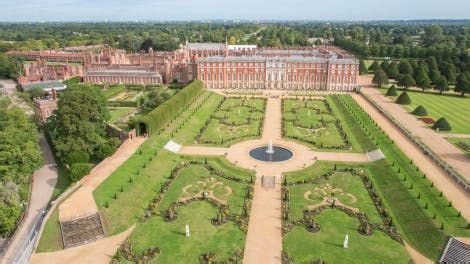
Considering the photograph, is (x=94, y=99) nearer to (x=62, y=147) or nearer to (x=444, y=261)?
(x=62, y=147)

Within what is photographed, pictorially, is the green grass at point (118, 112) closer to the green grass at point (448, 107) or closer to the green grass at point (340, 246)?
the green grass at point (340, 246)

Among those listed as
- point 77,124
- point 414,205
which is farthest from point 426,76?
point 77,124

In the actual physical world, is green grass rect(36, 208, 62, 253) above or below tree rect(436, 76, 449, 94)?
below

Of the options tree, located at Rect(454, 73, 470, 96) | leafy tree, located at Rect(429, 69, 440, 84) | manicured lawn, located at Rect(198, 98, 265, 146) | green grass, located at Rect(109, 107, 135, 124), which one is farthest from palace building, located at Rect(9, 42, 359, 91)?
green grass, located at Rect(109, 107, 135, 124)

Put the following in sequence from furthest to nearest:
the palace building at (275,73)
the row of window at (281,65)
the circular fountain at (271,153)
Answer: the palace building at (275,73) < the row of window at (281,65) < the circular fountain at (271,153)

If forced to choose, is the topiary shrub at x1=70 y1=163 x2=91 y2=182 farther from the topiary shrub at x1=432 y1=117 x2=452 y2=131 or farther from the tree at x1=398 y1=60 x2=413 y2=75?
the tree at x1=398 y1=60 x2=413 y2=75

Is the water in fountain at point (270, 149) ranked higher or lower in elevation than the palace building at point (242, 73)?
lower

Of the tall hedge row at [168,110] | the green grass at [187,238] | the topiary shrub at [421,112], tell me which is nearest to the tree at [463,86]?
the topiary shrub at [421,112]

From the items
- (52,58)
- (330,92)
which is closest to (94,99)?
(330,92)
